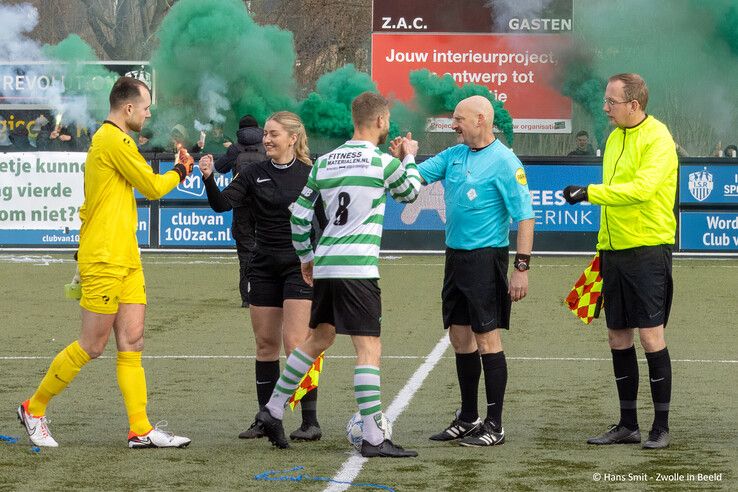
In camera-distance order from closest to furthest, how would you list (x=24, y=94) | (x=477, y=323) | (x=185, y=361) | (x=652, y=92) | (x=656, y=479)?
(x=656, y=479)
(x=477, y=323)
(x=185, y=361)
(x=652, y=92)
(x=24, y=94)

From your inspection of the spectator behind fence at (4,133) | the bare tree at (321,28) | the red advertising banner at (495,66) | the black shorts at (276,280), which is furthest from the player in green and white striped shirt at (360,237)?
the bare tree at (321,28)

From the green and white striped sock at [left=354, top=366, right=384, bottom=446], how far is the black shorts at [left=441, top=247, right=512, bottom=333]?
0.73 meters

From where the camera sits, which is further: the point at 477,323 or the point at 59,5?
the point at 59,5

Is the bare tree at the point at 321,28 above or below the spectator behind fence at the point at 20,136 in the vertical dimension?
above

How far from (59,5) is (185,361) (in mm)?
29166

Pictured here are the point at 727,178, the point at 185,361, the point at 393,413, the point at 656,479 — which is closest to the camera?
the point at 656,479

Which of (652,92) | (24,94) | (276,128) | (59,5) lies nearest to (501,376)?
(276,128)

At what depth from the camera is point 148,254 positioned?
74.3ft

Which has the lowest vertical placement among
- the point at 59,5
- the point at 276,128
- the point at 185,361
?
A: the point at 185,361

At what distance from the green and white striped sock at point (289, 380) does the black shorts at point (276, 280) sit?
0.50 meters

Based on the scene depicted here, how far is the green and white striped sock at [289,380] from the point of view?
755cm

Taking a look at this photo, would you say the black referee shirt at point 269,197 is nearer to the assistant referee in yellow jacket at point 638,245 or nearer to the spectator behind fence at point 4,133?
the assistant referee in yellow jacket at point 638,245

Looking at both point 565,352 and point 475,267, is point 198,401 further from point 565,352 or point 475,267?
point 565,352

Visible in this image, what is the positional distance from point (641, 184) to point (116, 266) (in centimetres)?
272
